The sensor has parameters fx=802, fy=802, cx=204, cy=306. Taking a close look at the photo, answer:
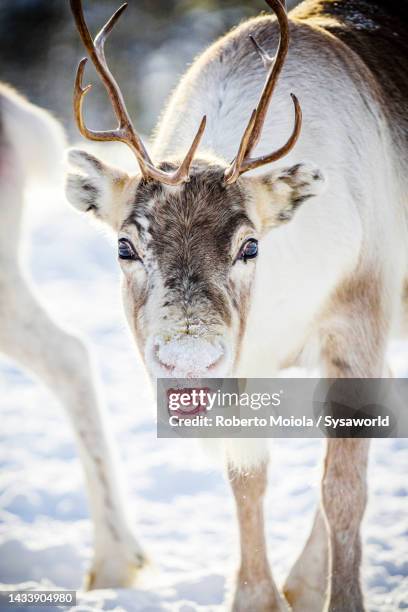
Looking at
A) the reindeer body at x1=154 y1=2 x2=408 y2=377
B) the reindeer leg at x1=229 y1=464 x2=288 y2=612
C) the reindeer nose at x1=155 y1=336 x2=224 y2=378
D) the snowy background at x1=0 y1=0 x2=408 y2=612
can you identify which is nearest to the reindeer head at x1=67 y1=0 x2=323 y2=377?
the reindeer nose at x1=155 y1=336 x2=224 y2=378

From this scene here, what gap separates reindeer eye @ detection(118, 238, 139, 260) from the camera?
2279mm

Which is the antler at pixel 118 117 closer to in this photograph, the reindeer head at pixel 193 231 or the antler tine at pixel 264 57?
the reindeer head at pixel 193 231

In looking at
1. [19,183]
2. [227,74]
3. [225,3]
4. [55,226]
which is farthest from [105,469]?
[225,3]

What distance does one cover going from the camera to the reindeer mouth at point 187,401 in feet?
6.68

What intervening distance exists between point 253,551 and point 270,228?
3.81ft

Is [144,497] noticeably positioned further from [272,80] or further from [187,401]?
[272,80]

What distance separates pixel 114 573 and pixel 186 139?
64.8 inches

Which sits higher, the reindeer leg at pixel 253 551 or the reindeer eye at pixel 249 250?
the reindeer eye at pixel 249 250

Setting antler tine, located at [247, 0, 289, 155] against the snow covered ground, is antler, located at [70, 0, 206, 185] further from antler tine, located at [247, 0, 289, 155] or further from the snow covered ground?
the snow covered ground

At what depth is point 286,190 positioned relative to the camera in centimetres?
242

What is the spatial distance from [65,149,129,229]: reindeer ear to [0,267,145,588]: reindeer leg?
A: 2.62ft

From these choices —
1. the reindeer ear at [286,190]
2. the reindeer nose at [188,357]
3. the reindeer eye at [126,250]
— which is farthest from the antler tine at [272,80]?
the reindeer nose at [188,357]

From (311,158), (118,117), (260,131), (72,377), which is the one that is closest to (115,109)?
(118,117)

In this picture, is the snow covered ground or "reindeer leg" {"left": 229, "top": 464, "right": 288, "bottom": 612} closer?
"reindeer leg" {"left": 229, "top": 464, "right": 288, "bottom": 612}
